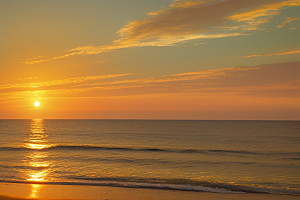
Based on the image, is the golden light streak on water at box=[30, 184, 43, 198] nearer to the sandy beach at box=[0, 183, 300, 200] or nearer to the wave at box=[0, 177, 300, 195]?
the sandy beach at box=[0, 183, 300, 200]

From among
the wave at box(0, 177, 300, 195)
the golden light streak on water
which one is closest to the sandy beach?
the golden light streak on water

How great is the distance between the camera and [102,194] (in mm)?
14734

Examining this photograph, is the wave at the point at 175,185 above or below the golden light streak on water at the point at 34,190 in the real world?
below

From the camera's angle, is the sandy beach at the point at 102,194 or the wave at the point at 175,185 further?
the wave at the point at 175,185

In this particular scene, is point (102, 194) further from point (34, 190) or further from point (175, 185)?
point (175, 185)

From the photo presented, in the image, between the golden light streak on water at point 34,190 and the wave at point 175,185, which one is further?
the wave at point 175,185

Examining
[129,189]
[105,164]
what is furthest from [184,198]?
[105,164]

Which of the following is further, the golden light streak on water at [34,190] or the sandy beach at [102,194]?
the golden light streak on water at [34,190]


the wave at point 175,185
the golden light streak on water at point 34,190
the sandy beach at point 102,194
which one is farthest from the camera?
the wave at point 175,185

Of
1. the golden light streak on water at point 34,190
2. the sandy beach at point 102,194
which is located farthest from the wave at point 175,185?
the golden light streak on water at point 34,190

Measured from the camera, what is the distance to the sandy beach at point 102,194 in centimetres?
1407

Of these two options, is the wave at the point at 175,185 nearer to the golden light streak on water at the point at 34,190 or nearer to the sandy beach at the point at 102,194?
the sandy beach at the point at 102,194

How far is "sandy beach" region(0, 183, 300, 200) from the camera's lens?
554 inches

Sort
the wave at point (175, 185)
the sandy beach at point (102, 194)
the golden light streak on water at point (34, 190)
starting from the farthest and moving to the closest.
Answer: the wave at point (175, 185), the golden light streak on water at point (34, 190), the sandy beach at point (102, 194)
